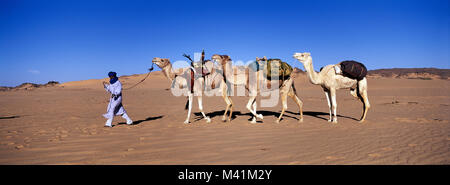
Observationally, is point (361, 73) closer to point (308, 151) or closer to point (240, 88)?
point (240, 88)

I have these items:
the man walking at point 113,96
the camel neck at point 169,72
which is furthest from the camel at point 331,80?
the man walking at point 113,96

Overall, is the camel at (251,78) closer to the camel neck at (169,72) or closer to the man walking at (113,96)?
the camel neck at (169,72)

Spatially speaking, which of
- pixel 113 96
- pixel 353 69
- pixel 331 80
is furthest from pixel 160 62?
pixel 353 69

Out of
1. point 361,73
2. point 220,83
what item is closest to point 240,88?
point 220,83

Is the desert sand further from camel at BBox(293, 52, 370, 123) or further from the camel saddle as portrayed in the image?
the camel saddle

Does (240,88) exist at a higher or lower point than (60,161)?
higher

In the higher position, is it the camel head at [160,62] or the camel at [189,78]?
the camel head at [160,62]

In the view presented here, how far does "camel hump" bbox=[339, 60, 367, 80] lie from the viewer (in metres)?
8.30

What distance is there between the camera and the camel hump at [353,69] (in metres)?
8.30

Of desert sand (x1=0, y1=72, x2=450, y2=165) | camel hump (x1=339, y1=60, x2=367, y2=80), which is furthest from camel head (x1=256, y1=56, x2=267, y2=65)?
camel hump (x1=339, y1=60, x2=367, y2=80)

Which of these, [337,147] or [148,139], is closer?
[337,147]
